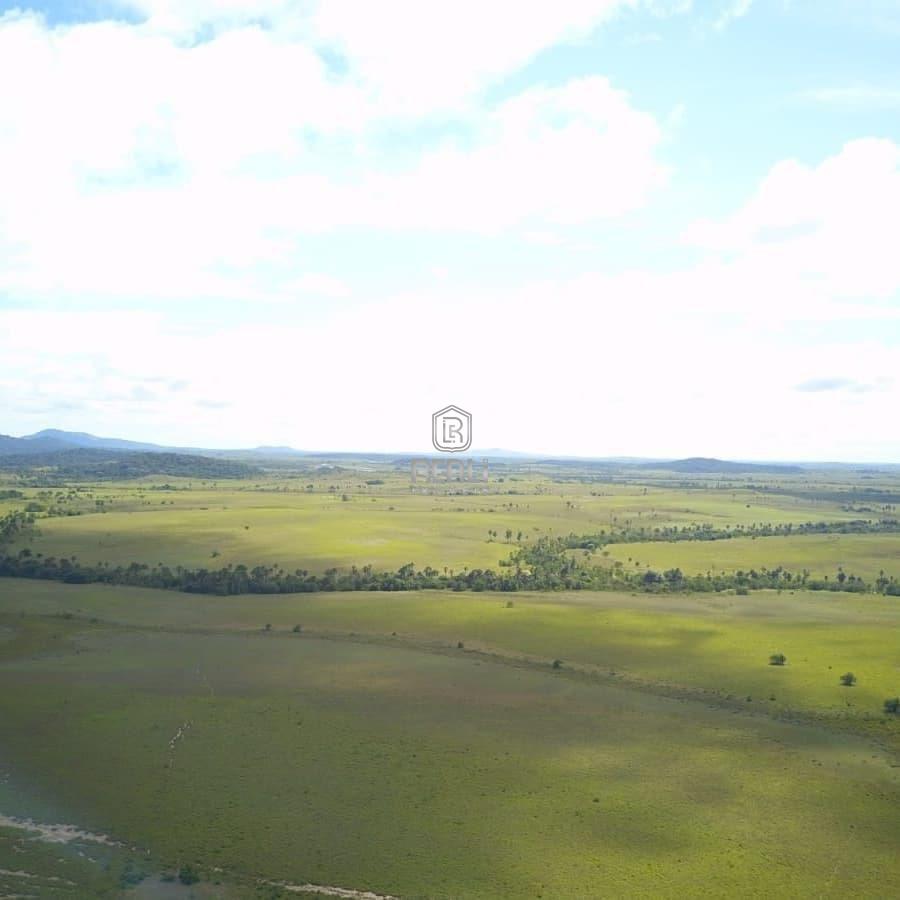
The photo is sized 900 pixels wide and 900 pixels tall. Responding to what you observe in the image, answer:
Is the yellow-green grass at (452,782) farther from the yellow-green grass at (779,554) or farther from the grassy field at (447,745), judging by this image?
the yellow-green grass at (779,554)

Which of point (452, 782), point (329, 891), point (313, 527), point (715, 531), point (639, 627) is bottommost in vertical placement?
point (329, 891)

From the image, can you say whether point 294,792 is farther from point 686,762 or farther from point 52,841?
point 686,762

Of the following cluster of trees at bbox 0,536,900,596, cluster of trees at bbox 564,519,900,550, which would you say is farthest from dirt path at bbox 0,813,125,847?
cluster of trees at bbox 564,519,900,550

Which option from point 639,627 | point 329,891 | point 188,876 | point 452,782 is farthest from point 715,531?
point 188,876

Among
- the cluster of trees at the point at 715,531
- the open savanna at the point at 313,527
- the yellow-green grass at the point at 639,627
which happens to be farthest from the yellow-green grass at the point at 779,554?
the yellow-green grass at the point at 639,627

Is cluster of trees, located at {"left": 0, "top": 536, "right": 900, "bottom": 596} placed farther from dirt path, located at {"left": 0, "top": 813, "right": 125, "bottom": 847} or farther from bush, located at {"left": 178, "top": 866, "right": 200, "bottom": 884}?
bush, located at {"left": 178, "top": 866, "right": 200, "bottom": 884}

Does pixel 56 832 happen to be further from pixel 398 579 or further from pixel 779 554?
pixel 779 554

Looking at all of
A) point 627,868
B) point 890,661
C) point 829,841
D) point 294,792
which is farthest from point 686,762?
point 890,661
